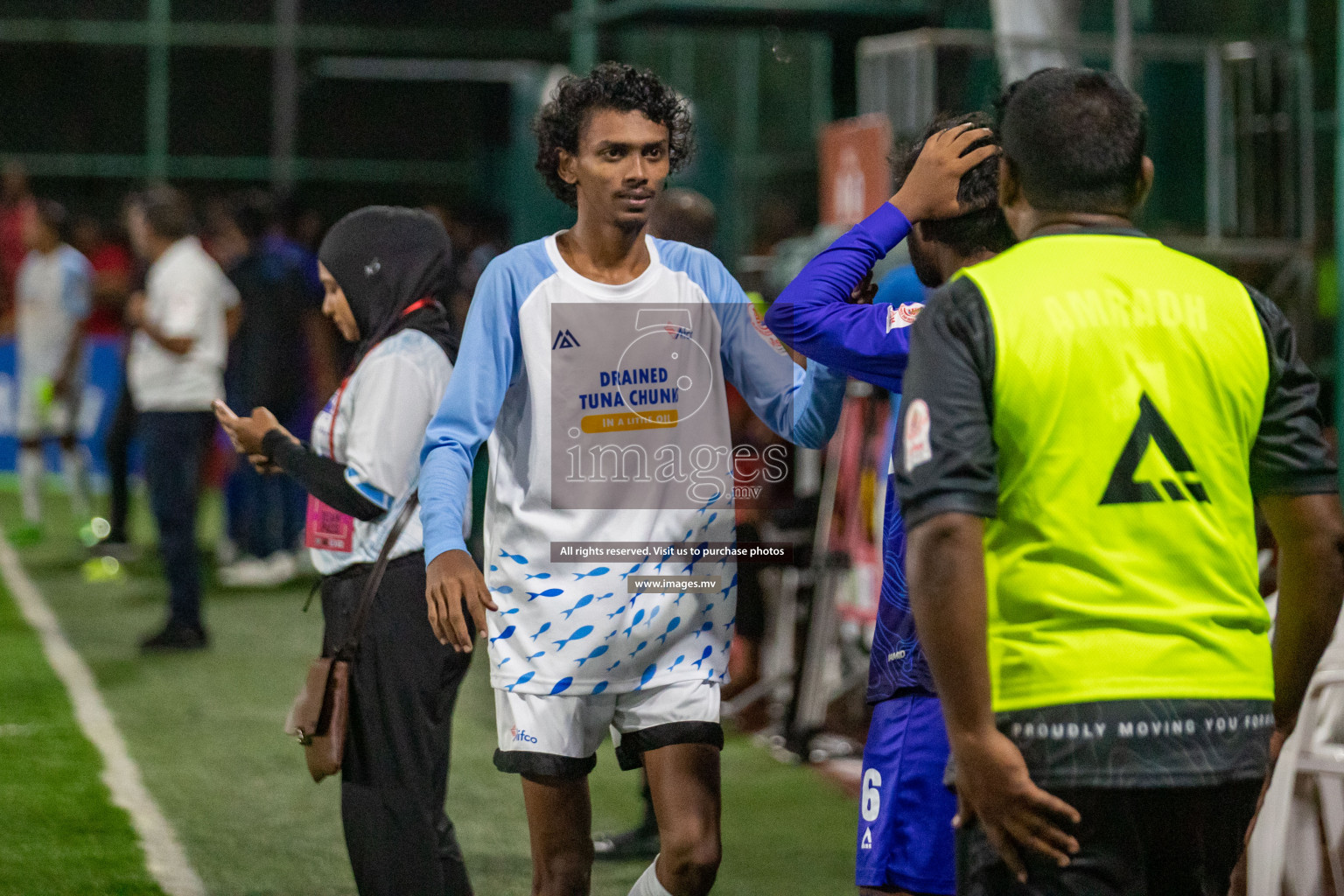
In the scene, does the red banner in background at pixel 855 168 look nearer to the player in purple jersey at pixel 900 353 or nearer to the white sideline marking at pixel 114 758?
the white sideline marking at pixel 114 758

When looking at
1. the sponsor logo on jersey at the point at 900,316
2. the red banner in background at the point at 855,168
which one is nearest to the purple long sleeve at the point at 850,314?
the sponsor logo on jersey at the point at 900,316

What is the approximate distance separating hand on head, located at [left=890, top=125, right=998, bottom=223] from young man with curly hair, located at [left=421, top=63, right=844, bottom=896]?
49cm

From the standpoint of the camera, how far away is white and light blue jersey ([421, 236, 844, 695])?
332 centimetres

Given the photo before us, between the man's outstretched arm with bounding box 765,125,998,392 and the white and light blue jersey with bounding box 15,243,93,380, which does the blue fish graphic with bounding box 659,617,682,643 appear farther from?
the white and light blue jersey with bounding box 15,243,93,380

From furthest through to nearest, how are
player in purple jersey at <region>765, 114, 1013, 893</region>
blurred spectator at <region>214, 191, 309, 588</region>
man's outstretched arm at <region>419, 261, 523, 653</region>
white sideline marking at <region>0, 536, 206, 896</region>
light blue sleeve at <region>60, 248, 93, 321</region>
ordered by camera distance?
light blue sleeve at <region>60, 248, 93, 321</region> < blurred spectator at <region>214, 191, 309, 588</region> < white sideline marking at <region>0, 536, 206, 896</region> < man's outstretched arm at <region>419, 261, 523, 653</region> < player in purple jersey at <region>765, 114, 1013, 893</region>

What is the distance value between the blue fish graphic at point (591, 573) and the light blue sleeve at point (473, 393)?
0.87ft

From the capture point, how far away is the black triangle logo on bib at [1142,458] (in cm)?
217

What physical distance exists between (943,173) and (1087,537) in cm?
90

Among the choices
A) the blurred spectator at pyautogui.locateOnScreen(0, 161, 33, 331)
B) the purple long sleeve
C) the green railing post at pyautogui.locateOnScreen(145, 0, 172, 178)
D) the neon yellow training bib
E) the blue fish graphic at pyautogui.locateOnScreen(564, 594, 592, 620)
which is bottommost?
the blue fish graphic at pyautogui.locateOnScreen(564, 594, 592, 620)

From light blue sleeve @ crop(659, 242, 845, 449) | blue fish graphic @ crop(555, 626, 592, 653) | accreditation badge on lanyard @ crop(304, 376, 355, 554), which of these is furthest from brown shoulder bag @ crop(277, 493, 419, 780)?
light blue sleeve @ crop(659, 242, 845, 449)

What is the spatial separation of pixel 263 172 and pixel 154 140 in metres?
1.52

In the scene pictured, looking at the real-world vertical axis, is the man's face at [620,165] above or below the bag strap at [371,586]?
above

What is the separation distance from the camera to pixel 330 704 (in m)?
3.70

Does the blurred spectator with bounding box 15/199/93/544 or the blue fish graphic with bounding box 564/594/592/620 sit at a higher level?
the blurred spectator with bounding box 15/199/93/544
